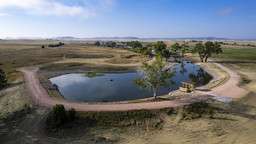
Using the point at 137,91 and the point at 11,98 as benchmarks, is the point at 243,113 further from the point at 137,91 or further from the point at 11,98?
the point at 11,98

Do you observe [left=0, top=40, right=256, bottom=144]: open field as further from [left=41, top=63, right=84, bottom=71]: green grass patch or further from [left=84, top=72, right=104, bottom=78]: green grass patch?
[left=41, top=63, right=84, bottom=71]: green grass patch

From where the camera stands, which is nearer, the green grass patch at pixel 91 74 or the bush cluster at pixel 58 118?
the bush cluster at pixel 58 118

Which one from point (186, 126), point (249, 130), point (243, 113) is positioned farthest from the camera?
point (243, 113)

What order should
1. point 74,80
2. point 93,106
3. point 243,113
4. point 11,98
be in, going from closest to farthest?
point 243,113 → point 93,106 → point 11,98 → point 74,80

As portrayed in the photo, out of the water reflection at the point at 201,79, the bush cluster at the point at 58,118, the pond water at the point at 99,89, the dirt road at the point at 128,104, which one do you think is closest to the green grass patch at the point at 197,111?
the dirt road at the point at 128,104

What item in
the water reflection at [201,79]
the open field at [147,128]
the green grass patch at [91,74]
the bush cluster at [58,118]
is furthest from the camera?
the green grass patch at [91,74]

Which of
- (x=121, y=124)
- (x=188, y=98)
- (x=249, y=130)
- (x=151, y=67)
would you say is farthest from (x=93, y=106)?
(x=249, y=130)

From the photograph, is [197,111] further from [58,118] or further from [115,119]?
[58,118]

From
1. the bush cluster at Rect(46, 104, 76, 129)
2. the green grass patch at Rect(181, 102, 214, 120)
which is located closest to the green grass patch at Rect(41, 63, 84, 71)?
the bush cluster at Rect(46, 104, 76, 129)

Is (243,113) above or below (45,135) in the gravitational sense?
above

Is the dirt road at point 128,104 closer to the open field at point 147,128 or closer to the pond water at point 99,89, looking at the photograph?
the open field at point 147,128

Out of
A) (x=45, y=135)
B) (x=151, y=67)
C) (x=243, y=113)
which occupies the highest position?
(x=151, y=67)
